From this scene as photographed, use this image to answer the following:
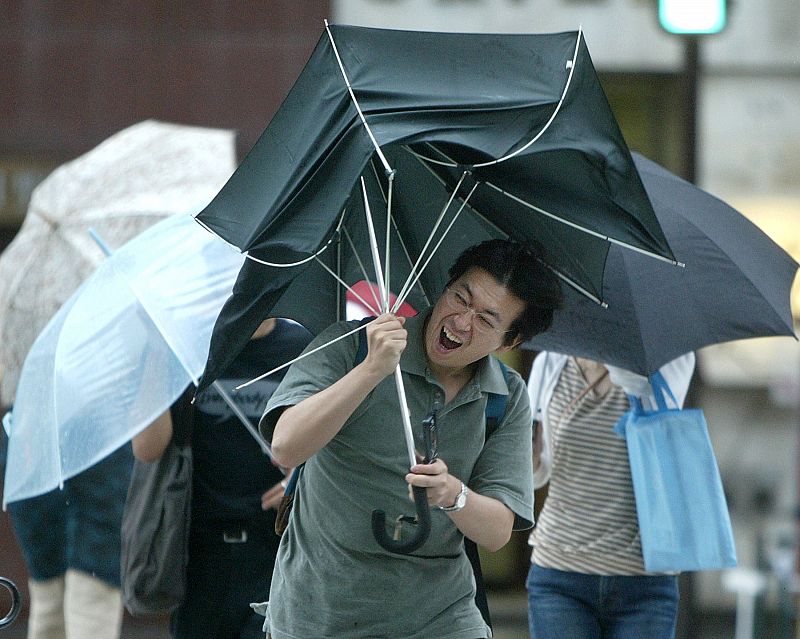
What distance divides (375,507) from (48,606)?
2.81m

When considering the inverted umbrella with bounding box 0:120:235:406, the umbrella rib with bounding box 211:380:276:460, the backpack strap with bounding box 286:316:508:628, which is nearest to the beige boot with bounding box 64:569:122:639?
the inverted umbrella with bounding box 0:120:235:406

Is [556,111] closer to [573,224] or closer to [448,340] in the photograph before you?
[573,224]

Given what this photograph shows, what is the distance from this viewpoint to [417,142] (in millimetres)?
3014

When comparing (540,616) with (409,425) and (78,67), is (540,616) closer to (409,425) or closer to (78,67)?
(409,425)

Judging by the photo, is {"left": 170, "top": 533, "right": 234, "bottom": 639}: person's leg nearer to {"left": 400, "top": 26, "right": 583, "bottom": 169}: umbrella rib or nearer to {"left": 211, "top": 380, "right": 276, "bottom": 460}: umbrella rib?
{"left": 211, "top": 380, "right": 276, "bottom": 460}: umbrella rib

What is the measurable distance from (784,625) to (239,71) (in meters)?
4.90

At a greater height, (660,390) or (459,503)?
(660,390)

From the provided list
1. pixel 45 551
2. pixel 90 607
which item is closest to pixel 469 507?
pixel 90 607

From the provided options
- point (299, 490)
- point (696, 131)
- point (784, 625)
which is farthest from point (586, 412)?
point (696, 131)

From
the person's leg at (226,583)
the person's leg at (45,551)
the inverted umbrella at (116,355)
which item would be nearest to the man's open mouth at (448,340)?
the inverted umbrella at (116,355)

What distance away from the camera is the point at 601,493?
4488 mm

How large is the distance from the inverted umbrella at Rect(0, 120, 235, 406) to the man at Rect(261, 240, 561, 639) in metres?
1.89

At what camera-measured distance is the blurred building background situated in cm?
923

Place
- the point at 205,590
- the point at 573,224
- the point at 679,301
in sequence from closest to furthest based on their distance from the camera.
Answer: the point at 573,224 → the point at 679,301 → the point at 205,590
